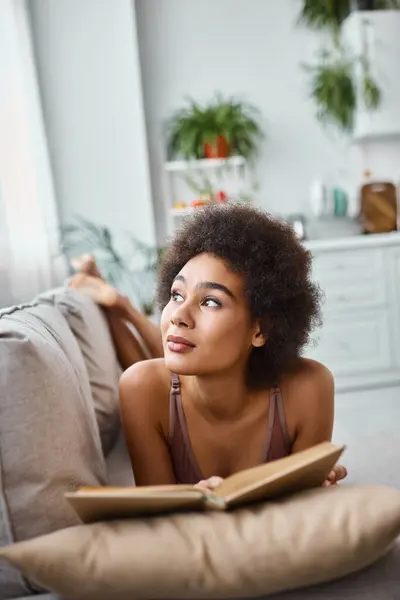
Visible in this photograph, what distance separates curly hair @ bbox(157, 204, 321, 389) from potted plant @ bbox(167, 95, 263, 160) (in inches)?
112

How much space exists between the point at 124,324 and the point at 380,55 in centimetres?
262

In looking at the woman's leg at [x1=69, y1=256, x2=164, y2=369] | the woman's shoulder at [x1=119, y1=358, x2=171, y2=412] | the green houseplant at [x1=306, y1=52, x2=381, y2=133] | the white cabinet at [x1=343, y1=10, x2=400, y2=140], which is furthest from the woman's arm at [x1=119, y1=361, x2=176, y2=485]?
the green houseplant at [x1=306, y1=52, x2=381, y2=133]

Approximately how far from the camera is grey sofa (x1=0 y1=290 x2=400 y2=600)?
69 cm

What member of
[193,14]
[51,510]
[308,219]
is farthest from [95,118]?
[51,510]

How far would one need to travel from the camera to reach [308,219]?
4141 mm

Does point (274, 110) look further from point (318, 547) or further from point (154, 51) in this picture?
point (318, 547)

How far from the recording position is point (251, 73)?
4027 mm

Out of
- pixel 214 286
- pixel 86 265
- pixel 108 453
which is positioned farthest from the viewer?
pixel 86 265

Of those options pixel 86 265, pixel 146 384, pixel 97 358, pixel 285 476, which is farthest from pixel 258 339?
pixel 86 265

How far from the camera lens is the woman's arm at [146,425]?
1068 mm

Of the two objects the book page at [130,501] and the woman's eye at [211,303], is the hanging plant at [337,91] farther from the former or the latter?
the book page at [130,501]

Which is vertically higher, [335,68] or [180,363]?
[335,68]

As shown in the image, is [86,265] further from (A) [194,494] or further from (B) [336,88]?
(B) [336,88]

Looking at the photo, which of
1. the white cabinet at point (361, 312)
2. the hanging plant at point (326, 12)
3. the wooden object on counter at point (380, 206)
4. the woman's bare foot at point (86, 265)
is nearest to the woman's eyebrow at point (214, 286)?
the woman's bare foot at point (86, 265)
